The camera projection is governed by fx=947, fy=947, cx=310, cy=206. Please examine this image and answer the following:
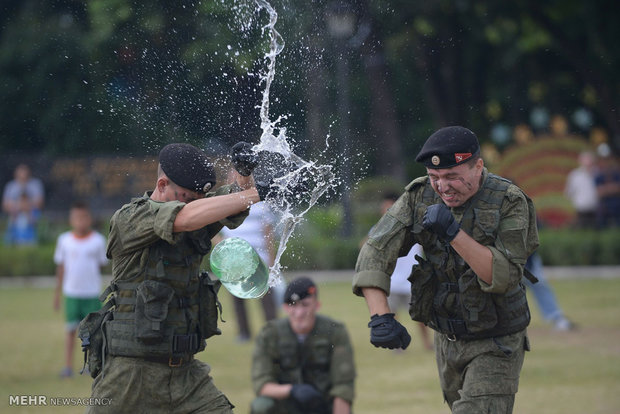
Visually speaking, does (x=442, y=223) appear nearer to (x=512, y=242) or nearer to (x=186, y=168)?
(x=512, y=242)

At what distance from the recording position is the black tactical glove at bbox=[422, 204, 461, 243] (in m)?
4.91

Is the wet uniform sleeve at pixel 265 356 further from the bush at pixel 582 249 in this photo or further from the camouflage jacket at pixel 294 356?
the bush at pixel 582 249

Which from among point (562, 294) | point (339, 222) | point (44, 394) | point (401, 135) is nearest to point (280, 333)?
point (44, 394)

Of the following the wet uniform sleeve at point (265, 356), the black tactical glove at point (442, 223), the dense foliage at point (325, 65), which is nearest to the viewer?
the black tactical glove at point (442, 223)

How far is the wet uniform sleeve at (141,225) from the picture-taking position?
5.12 m

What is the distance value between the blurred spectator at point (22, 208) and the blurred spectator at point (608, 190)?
14.1 metres

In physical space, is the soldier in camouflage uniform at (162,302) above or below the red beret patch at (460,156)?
below

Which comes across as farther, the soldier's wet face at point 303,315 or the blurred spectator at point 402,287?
the blurred spectator at point 402,287

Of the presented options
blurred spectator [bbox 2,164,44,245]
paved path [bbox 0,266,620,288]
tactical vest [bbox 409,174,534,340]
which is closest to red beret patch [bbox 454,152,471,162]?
tactical vest [bbox 409,174,534,340]

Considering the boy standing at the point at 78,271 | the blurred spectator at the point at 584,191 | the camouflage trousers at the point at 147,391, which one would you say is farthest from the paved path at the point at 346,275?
the camouflage trousers at the point at 147,391

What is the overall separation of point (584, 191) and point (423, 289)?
56.3 ft

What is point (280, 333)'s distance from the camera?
25.3ft

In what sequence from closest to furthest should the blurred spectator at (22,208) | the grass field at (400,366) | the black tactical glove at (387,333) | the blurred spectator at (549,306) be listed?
the black tactical glove at (387,333) → the grass field at (400,366) → the blurred spectator at (549,306) → the blurred spectator at (22,208)

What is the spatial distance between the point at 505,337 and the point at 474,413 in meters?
0.50
